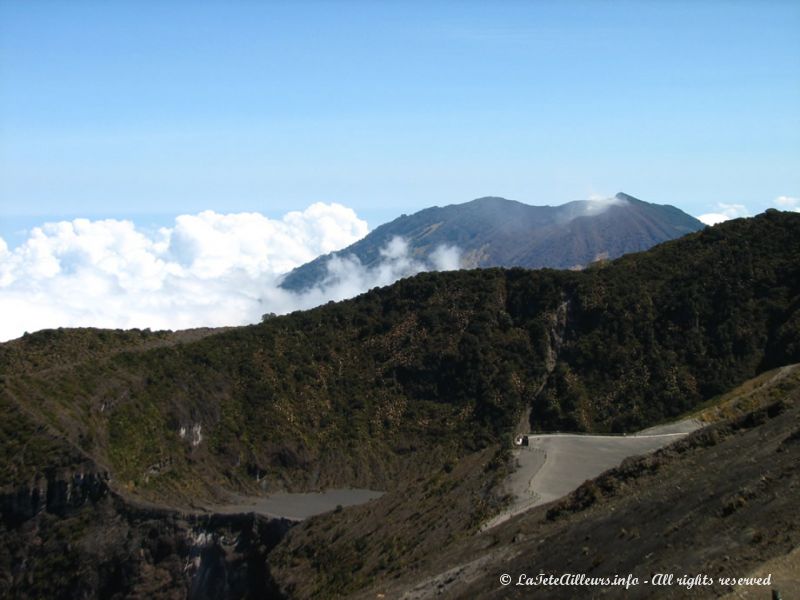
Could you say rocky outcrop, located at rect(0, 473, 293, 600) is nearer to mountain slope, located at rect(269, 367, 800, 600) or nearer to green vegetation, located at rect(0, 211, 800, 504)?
green vegetation, located at rect(0, 211, 800, 504)

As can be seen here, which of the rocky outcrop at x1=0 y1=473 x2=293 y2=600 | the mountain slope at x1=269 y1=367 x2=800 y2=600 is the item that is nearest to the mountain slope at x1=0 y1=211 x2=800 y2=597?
the rocky outcrop at x1=0 y1=473 x2=293 y2=600

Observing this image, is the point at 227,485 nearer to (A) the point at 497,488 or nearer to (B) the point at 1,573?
(B) the point at 1,573

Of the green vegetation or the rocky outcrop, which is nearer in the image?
the rocky outcrop

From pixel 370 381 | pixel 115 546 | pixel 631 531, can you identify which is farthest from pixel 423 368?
pixel 631 531

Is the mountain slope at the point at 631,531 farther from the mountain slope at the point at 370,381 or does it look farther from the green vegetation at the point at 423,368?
the green vegetation at the point at 423,368

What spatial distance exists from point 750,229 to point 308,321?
44171mm

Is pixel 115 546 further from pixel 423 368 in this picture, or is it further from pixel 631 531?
pixel 631 531

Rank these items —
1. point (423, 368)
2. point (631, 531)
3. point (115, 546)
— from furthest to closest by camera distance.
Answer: point (423, 368), point (115, 546), point (631, 531)

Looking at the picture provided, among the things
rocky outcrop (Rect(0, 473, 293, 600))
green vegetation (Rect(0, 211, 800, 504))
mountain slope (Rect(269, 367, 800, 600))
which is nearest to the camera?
mountain slope (Rect(269, 367, 800, 600))

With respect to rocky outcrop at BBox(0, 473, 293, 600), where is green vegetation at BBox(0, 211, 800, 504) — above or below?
above

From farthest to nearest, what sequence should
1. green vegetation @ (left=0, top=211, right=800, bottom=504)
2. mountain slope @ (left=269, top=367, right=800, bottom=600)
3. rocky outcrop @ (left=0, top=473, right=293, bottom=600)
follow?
1. green vegetation @ (left=0, top=211, right=800, bottom=504)
2. rocky outcrop @ (left=0, top=473, right=293, bottom=600)
3. mountain slope @ (left=269, top=367, right=800, bottom=600)

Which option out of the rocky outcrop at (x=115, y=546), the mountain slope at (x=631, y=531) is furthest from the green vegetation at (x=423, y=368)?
the mountain slope at (x=631, y=531)

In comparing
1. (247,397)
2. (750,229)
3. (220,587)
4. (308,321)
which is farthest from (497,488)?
(750,229)

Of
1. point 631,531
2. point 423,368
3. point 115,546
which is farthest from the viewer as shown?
point 423,368
